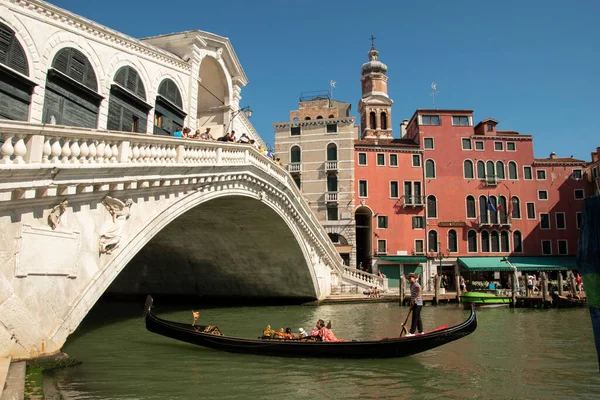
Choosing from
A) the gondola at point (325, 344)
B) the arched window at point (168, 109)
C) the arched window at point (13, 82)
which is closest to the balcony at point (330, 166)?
the arched window at point (168, 109)

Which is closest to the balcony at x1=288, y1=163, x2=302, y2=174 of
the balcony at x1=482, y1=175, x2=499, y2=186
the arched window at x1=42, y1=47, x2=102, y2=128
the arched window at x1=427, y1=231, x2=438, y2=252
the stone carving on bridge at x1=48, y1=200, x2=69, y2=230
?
the arched window at x1=427, y1=231, x2=438, y2=252

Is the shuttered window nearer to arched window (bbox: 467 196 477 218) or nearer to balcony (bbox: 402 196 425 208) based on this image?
balcony (bbox: 402 196 425 208)

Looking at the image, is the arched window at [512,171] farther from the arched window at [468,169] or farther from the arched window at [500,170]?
the arched window at [468,169]

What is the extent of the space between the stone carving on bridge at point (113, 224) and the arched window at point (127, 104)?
3.00 meters

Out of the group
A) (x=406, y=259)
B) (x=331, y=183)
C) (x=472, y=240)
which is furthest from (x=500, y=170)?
(x=331, y=183)

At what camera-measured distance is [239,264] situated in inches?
732

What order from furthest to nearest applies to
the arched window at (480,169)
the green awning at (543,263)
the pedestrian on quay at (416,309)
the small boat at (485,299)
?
1. the arched window at (480,169)
2. the green awning at (543,263)
3. the small boat at (485,299)
4. the pedestrian on quay at (416,309)

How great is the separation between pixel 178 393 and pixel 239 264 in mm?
12605

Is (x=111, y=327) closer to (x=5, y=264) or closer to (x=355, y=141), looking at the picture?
(x=5, y=264)

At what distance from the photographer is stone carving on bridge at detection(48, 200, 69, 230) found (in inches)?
240

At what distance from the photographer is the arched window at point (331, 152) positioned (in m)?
27.6

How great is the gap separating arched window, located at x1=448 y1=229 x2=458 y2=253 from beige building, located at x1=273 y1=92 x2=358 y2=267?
5427 millimetres

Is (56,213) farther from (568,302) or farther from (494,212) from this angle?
(494,212)

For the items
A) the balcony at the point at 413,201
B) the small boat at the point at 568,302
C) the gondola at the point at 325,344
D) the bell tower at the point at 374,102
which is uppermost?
the bell tower at the point at 374,102
